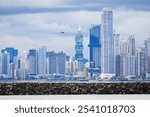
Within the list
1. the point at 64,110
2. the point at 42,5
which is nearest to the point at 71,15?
the point at 42,5

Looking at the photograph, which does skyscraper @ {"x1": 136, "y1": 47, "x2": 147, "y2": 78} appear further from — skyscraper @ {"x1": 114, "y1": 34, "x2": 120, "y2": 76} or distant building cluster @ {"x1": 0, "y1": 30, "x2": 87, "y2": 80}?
distant building cluster @ {"x1": 0, "y1": 30, "x2": 87, "y2": 80}

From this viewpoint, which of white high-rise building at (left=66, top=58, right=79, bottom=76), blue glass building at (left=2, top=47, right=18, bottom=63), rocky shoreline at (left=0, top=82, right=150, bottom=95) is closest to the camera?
rocky shoreline at (left=0, top=82, right=150, bottom=95)

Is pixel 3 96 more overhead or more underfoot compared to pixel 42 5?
more underfoot

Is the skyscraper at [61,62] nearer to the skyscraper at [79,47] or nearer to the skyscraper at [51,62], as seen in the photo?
the skyscraper at [51,62]

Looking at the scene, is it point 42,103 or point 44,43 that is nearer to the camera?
point 42,103

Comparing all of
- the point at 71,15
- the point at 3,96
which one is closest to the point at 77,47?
the point at 71,15

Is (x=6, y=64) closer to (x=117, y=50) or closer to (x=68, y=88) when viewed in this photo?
(x=68, y=88)

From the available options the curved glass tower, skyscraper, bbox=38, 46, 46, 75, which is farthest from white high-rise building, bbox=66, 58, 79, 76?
skyscraper, bbox=38, 46, 46, 75

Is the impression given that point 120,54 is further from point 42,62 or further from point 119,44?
point 42,62
